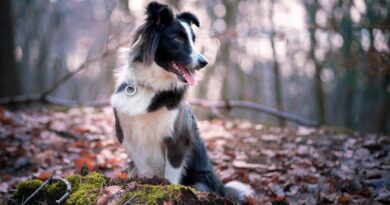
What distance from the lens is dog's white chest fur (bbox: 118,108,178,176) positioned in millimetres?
4668

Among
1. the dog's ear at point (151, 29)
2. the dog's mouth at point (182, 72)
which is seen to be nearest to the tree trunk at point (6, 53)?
the dog's ear at point (151, 29)

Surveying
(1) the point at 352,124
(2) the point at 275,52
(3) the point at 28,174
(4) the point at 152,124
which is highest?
(2) the point at 275,52

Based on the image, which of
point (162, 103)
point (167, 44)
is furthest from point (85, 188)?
point (167, 44)

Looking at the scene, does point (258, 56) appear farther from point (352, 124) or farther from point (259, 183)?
point (259, 183)

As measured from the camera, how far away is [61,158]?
21.3 feet

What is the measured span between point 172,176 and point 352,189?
2.23m

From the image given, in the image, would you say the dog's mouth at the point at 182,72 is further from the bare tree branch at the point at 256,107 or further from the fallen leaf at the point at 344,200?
the bare tree branch at the point at 256,107

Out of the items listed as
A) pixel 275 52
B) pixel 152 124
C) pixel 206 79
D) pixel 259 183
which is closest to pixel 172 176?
pixel 152 124

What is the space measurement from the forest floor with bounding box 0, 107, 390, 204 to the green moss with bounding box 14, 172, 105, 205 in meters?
1.29

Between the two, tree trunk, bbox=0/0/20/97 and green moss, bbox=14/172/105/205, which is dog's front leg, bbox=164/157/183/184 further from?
tree trunk, bbox=0/0/20/97

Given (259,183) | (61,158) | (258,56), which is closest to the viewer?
(259,183)

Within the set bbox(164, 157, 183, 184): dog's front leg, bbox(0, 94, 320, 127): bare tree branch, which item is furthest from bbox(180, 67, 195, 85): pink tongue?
bbox(0, 94, 320, 127): bare tree branch

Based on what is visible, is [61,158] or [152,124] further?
[61,158]

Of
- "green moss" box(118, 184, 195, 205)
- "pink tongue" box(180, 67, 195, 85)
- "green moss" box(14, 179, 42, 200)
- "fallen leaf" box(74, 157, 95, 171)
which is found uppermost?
Result: "pink tongue" box(180, 67, 195, 85)
